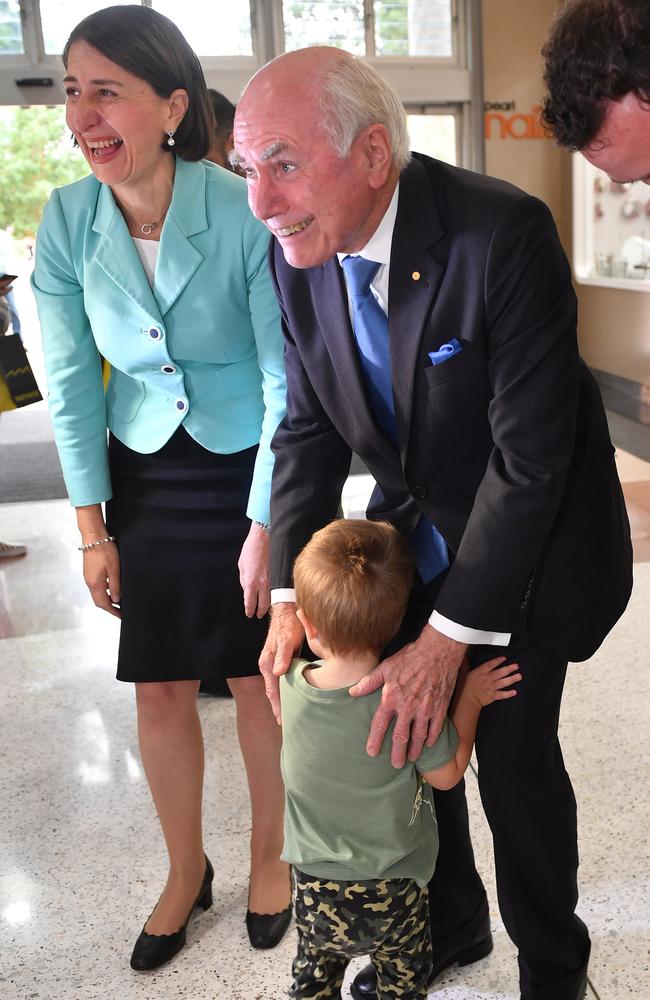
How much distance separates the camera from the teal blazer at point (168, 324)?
178cm

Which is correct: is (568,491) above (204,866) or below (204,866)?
above

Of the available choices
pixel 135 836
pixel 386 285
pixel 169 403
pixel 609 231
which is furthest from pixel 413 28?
pixel 386 285

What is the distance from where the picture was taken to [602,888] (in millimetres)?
2133

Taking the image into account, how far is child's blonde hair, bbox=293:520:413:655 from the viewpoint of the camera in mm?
1424

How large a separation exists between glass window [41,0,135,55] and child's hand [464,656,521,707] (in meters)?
8.88

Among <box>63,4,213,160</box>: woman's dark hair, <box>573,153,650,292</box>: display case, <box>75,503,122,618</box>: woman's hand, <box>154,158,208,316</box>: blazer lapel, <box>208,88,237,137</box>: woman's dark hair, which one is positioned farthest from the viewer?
<box>573,153,650,292</box>: display case

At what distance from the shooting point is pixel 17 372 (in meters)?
3.85

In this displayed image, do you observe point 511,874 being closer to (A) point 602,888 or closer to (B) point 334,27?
(A) point 602,888

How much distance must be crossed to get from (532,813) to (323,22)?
374 inches

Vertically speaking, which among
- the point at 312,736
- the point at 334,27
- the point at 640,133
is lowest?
the point at 312,736

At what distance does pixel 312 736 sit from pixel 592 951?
35.2 inches

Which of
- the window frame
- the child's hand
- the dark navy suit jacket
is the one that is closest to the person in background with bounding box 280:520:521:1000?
the child's hand

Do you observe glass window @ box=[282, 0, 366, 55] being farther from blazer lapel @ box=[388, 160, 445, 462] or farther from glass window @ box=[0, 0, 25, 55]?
blazer lapel @ box=[388, 160, 445, 462]

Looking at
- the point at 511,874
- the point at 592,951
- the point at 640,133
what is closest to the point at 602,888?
the point at 592,951
